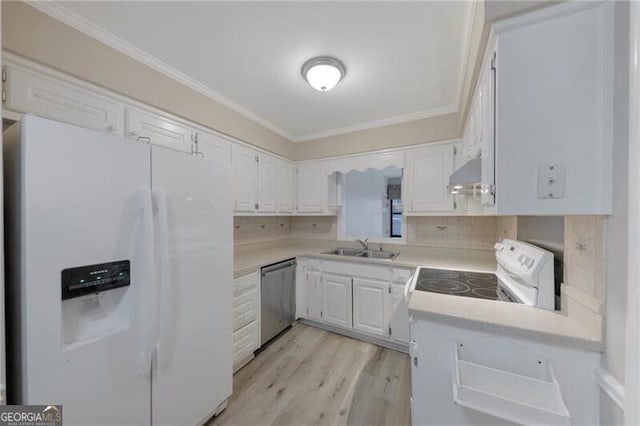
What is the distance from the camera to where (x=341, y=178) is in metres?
3.38

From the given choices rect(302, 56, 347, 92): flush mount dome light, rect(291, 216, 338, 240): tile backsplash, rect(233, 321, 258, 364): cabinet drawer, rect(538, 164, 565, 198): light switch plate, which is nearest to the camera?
rect(538, 164, 565, 198): light switch plate

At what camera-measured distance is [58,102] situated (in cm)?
134

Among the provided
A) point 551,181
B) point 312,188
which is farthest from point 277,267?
point 551,181

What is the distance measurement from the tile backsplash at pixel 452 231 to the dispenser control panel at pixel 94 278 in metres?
2.71

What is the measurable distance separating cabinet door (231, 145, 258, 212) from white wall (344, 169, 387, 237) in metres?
1.35

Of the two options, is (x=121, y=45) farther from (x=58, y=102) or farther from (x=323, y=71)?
(x=323, y=71)

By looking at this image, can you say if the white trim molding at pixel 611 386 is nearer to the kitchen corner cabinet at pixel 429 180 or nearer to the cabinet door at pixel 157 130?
the kitchen corner cabinet at pixel 429 180

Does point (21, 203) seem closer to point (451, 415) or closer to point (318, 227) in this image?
point (451, 415)

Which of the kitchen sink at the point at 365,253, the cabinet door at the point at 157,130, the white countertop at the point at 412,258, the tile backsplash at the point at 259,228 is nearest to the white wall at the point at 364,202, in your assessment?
the kitchen sink at the point at 365,253

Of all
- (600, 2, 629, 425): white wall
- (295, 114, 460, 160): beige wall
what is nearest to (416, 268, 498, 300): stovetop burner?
(600, 2, 629, 425): white wall

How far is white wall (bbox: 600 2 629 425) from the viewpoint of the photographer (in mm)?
797

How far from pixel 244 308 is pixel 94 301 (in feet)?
3.99

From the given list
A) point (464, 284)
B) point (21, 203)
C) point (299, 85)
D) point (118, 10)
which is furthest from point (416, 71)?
point (21, 203)

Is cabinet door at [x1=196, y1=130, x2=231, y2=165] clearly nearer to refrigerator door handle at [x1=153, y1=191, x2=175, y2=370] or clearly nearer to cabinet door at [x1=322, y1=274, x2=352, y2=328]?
refrigerator door handle at [x1=153, y1=191, x2=175, y2=370]
